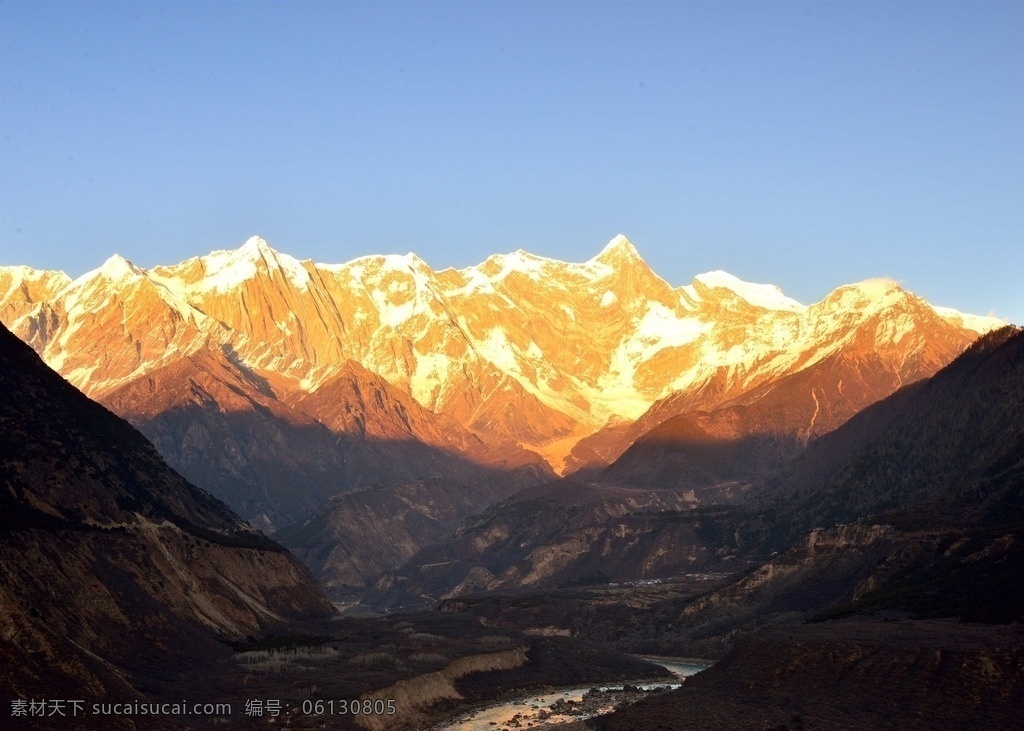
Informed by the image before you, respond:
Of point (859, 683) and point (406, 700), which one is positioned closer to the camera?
point (859, 683)

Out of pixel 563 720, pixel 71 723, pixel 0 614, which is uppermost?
pixel 0 614

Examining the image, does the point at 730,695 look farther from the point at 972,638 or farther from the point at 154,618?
the point at 154,618

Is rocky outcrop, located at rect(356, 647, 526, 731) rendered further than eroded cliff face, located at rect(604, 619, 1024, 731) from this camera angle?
Yes

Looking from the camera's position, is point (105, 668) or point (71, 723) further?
point (105, 668)

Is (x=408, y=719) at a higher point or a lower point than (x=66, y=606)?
lower

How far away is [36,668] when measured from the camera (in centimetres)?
13662

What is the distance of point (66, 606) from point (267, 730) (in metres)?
30.6

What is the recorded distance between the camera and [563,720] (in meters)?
186

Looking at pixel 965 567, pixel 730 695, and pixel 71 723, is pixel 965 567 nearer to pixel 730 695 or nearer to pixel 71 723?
pixel 730 695

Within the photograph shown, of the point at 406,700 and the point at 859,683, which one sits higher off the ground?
the point at 859,683

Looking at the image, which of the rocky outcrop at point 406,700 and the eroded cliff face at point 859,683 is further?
the rocky outcrop at point 406,700

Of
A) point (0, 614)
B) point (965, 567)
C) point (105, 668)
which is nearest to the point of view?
point (0, 614)

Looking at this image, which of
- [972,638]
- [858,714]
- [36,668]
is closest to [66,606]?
[36,668]

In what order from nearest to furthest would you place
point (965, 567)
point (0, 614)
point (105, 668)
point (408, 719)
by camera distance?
1. point (0, 614)
2. point (105, 668)
3. point (408, 719)
4. point (965, 567)
